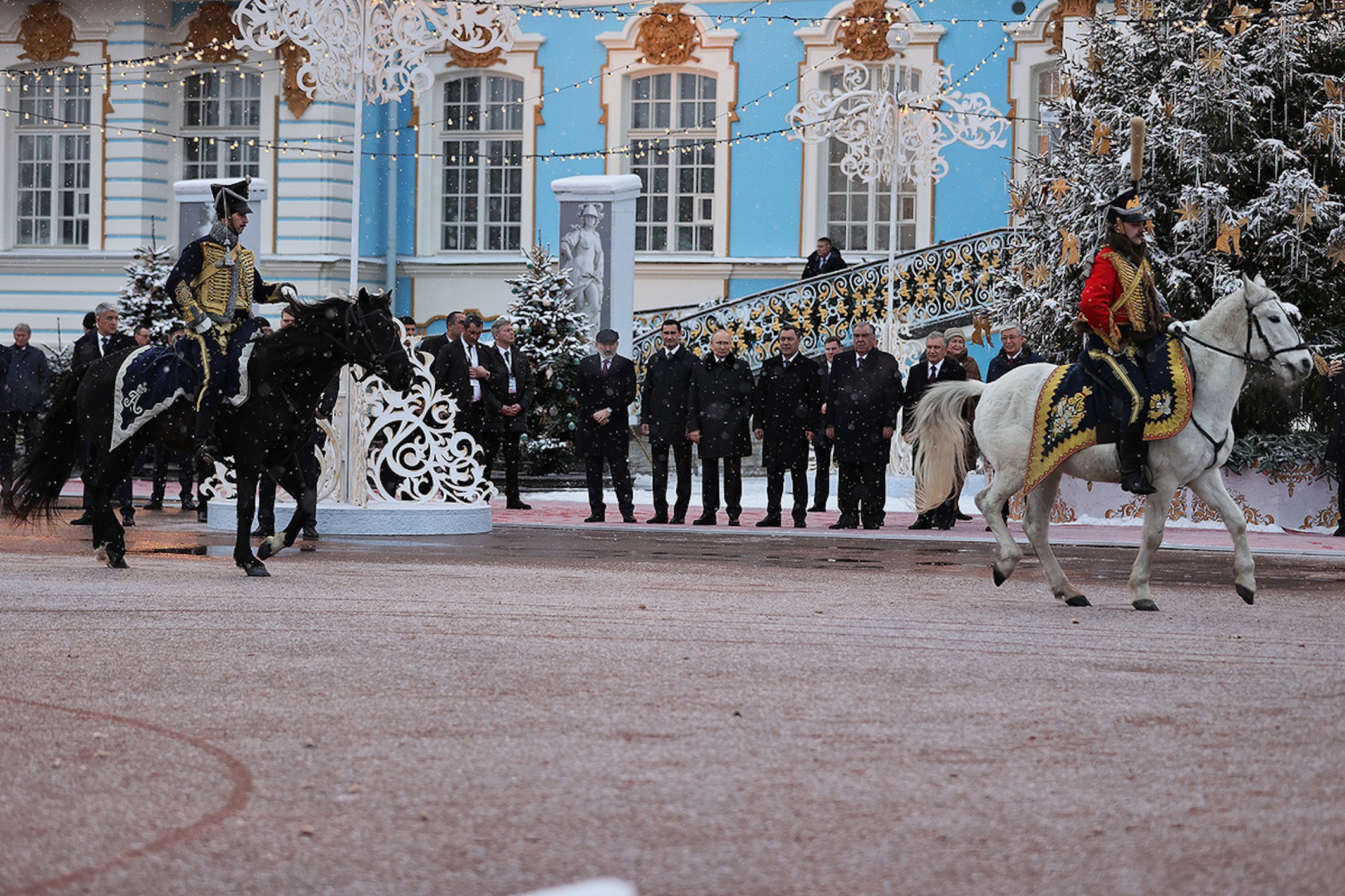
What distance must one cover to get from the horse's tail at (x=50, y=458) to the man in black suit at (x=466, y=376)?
540 centimetres

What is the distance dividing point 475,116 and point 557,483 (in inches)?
436

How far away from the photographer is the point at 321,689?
278 inches

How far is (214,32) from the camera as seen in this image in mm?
29469

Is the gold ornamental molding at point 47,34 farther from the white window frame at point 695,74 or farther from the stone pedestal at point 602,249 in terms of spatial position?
the stone pedestal at point 602,249

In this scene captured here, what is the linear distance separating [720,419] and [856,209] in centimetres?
1228

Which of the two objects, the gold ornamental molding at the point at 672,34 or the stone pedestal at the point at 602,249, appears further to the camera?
the gold ornamental molding at the point at 672,34

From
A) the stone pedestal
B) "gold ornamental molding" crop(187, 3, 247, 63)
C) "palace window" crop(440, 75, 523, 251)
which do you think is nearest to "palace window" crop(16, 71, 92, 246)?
"gold ornamental molding" crop(187, 3, 247, 63)

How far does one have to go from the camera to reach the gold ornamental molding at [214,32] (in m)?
29.4

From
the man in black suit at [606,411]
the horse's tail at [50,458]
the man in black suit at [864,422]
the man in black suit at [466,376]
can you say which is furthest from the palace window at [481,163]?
the horse's tail at [50,458]

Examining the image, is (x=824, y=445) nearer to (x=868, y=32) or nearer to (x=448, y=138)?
(x=868, y=32)

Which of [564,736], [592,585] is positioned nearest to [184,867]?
[564,736]

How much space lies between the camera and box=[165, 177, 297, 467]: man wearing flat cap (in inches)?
448

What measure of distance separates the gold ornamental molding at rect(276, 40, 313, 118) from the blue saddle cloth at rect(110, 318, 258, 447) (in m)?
17.8

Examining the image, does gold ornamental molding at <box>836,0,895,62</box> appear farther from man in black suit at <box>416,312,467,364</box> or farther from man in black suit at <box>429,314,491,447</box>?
man in black suit at <box>429,314,491,447</box>
